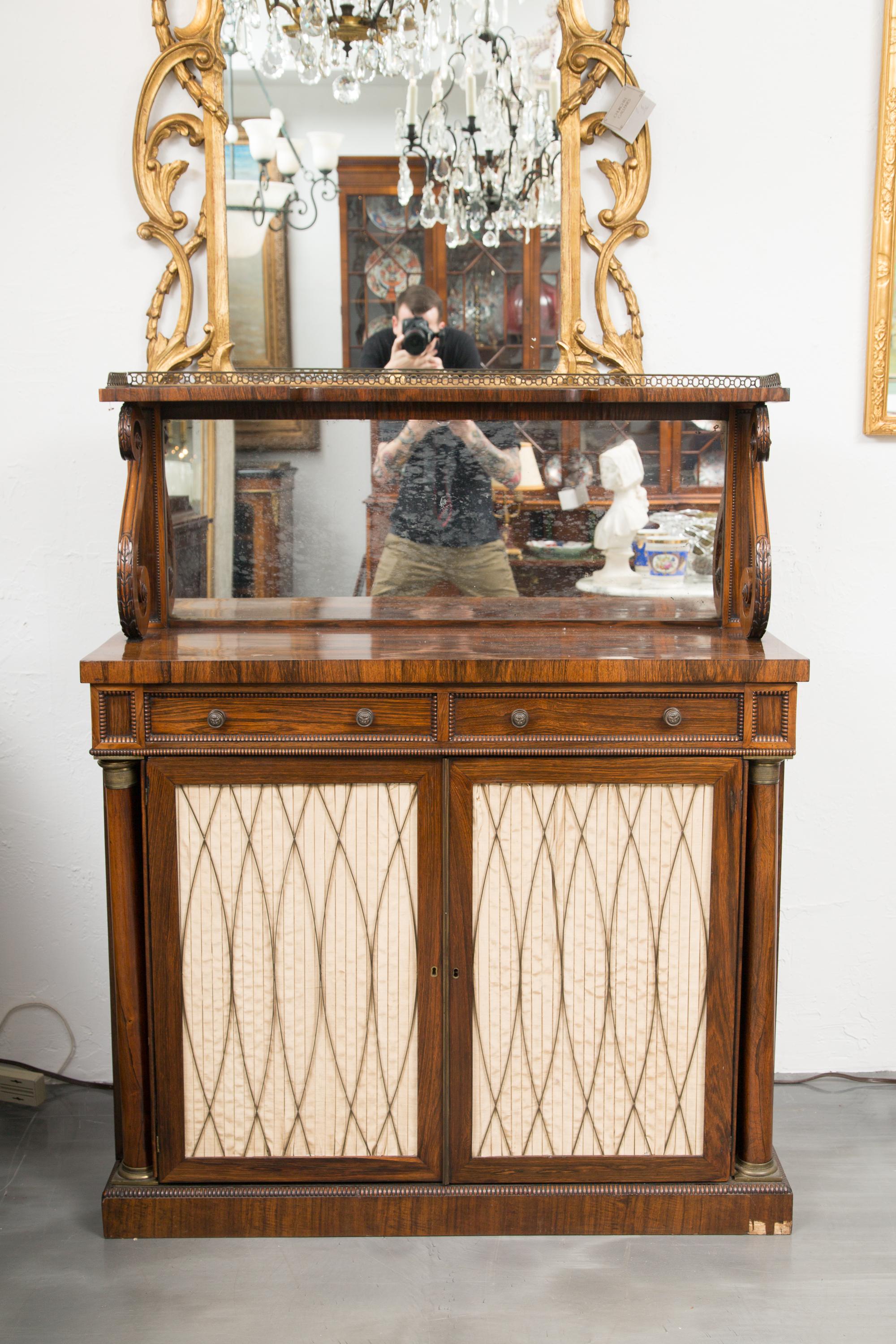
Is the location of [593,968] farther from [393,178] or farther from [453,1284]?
[393,178]

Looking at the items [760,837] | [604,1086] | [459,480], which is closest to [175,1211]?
[604,1086]

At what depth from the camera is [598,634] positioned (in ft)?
7.96

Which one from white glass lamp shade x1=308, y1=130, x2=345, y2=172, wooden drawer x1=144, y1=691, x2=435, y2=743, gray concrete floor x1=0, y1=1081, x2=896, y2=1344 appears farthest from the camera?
white glass lamp shade x1=308, y1=130, x2=345, y2=172

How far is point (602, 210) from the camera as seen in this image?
8.30 feet

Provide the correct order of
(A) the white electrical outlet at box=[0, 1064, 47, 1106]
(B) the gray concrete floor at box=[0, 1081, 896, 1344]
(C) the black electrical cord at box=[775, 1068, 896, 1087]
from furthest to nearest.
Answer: (C) the black electrical cord at box=[775, 1068, 896, 1087] < (A) the white electrical outlet at box=[0, 1064, 47, 1106] < (B) the gray concrete floor at box=[0, 1081, 896, 1344]

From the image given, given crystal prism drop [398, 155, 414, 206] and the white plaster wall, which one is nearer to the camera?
crystal prism drop [398, 155, 414, 206]

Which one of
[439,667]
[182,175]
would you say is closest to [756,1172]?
[439,667]

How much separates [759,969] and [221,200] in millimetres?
1867

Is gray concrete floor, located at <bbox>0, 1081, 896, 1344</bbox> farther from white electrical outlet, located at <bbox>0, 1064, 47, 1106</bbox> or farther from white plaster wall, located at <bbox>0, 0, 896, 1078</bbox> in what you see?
white plaster wall, located at <bbox>0, 0, 896, 1078</bbox>

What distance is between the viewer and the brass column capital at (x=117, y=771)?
2.18 m

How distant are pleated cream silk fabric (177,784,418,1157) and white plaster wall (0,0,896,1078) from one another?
2.18ft

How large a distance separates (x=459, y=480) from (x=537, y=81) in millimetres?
825

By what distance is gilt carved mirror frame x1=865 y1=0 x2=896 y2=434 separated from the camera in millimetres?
2521

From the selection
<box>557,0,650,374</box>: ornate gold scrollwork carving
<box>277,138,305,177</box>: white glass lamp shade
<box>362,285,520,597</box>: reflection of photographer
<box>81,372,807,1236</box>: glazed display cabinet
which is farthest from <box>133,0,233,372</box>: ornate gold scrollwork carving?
<box>557,0,650,374</box>: ornate gold scrollwork carving
